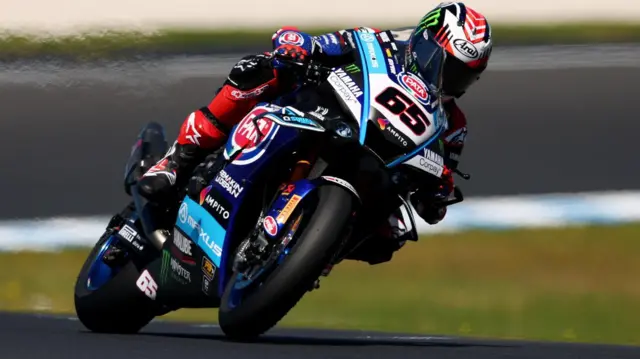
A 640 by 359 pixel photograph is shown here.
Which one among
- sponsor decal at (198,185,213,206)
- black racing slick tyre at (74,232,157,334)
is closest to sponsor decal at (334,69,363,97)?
sponsor decal at (198,185,213,206)

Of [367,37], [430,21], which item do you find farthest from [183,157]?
[430,21]

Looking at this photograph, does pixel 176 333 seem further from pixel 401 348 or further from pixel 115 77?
pixel 115 77

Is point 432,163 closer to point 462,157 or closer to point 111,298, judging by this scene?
point 111,298

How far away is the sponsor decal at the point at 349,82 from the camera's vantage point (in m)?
5.42

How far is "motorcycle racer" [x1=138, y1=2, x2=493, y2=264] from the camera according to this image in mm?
5605

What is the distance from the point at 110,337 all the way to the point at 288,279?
113 cm

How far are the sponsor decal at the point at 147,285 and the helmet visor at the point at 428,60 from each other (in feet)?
5.00

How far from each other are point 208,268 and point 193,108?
6407 millimetres

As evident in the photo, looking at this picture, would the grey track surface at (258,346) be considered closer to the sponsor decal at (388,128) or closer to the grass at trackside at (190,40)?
the sponsor decal at (388,128)

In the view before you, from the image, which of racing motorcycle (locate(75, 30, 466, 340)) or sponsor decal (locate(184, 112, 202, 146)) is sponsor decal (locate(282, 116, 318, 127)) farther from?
sponsor decal (locate(184, 112, 202, 146))

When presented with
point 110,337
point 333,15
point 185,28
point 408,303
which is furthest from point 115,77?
point 110,337

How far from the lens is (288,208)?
5270mm

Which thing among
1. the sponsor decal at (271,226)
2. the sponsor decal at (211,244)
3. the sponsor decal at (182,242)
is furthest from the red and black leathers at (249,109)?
the sponsor decal at (271,226)

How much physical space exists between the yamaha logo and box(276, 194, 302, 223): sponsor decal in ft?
2.30
